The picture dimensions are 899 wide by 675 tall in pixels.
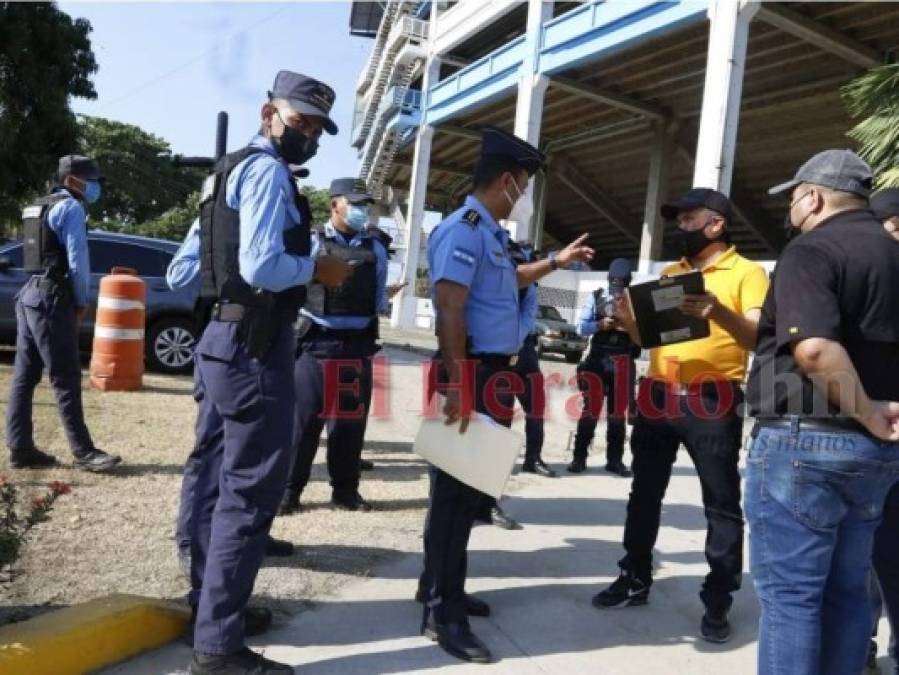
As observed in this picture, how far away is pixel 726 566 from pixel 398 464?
342 cm

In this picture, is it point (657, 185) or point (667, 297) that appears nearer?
point (667, 297)

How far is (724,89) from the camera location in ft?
51.4

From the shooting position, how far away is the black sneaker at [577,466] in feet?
21.3

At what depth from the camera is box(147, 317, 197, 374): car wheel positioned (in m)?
9.64

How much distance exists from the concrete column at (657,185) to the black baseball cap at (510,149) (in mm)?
23672

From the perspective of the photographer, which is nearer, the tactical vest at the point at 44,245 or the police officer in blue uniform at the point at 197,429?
the police officer in blue uniform at the point at 197,429

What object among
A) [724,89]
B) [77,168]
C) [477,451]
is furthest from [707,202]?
[724,89]

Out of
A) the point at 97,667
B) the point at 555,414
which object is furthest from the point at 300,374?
the point at 555,414

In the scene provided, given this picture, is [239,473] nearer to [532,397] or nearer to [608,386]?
[532,397]

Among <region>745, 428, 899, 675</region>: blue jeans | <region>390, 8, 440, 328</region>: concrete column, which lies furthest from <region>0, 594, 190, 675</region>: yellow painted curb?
<region>390, 8, 440, 328</region>: concrete column

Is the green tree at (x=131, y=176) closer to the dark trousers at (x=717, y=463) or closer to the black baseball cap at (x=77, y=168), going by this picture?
the black baseball cap at (x=77, y=168)

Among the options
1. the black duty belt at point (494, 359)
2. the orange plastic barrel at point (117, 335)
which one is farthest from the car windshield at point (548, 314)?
the black duty belt at point (494, 359)

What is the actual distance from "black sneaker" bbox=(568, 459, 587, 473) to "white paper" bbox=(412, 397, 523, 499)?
12.1ft

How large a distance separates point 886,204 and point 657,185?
2505 centimetres
